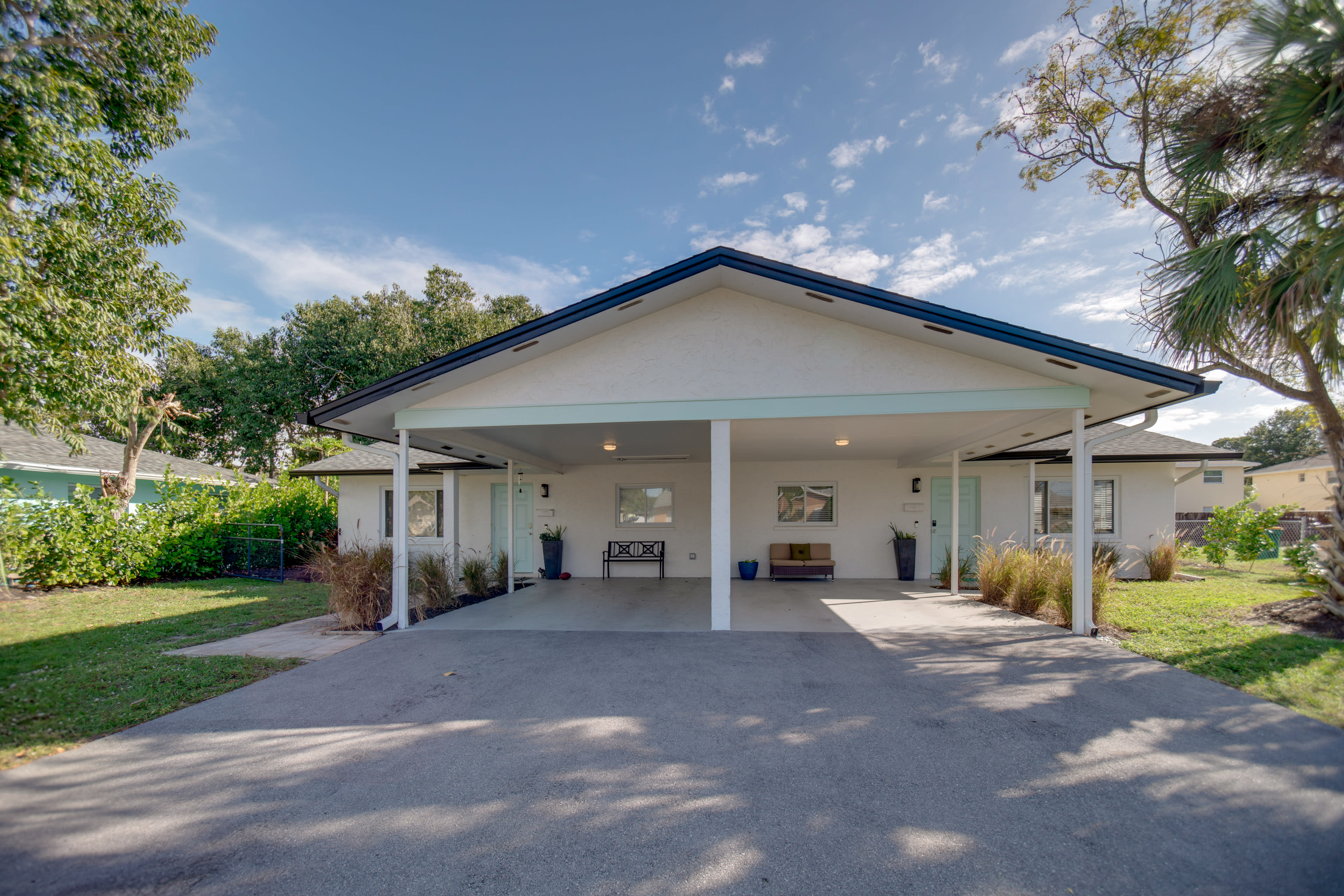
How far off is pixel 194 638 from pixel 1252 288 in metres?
12.5

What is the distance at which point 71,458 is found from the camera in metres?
13.8

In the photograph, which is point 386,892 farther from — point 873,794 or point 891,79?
point 891,79

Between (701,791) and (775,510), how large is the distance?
8919mm

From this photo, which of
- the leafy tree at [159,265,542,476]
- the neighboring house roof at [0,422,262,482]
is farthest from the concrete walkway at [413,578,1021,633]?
the leafy tree at [159,265,542,476]

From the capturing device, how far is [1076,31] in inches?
350

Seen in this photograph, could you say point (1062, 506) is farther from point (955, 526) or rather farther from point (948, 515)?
point (955, 526)

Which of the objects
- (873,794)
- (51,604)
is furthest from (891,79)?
(51,604)

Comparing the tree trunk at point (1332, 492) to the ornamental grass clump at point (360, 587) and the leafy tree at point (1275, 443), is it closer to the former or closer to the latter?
the ornamental grass clump at point (360, 587)

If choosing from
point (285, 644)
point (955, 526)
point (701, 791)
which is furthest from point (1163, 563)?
point (285, 644)

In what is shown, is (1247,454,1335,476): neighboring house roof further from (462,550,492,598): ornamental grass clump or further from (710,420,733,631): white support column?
(462,550,492,598): ornamental grass clump

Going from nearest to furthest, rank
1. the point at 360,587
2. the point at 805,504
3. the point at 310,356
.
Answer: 1. the point at 360,587
2. the point at 805,504
3. the point at 310,356

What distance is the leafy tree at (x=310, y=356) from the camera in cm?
1938

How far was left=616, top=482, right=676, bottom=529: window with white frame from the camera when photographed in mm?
11906

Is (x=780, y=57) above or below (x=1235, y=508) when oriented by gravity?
above
